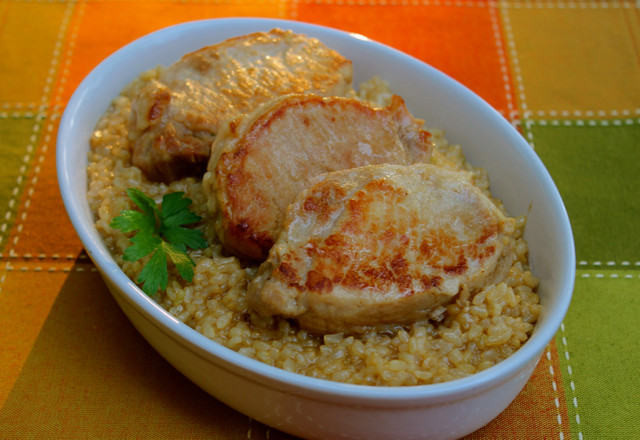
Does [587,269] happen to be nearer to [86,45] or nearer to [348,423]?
[348,423]

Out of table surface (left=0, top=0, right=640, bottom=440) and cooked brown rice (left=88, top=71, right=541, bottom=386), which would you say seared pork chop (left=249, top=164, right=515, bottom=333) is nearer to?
cooked brown rice (left=88, top=71, right=541, bottom=386)

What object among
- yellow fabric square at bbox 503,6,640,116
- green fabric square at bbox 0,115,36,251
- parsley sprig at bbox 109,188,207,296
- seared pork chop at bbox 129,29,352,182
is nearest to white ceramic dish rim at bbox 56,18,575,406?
parsley sprig at bbox 109,188,207,296

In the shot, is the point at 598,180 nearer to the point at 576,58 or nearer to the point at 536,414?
the point at 576,58

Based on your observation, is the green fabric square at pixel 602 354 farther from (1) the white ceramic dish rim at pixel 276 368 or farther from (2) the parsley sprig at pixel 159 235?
(2) the parsley sprig at pixel 159 235

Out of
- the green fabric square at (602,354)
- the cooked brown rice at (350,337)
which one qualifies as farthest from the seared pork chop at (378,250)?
the green fabric square at (602,354)

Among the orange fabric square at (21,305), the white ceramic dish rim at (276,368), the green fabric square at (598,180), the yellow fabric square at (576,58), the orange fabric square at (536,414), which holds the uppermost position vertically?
the yellow fabric square at (576,58)

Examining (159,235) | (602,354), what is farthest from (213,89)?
(602,354)
